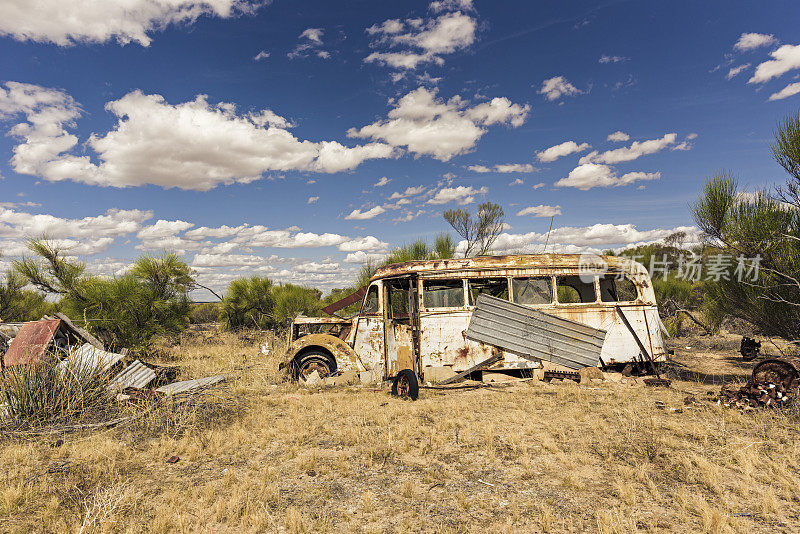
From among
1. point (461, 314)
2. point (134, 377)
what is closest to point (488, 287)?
point (461, 314)

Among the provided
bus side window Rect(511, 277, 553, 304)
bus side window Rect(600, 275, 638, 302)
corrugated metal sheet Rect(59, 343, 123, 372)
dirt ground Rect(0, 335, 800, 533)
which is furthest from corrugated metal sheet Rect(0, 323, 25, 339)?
bus side window Rect(600, 275, 638, 302)

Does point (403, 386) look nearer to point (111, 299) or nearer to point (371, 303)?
point (371, 303)

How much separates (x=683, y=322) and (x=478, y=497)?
61.0 feet

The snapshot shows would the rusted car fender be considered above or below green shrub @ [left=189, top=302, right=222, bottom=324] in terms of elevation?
above

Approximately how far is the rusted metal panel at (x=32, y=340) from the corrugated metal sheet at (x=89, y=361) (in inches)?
31.2

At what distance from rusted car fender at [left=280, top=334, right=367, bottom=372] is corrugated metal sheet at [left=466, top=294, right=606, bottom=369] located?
2464 millimetres

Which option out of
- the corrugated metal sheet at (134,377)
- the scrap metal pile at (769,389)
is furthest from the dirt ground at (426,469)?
the corrugated metal sheet at (134,377)

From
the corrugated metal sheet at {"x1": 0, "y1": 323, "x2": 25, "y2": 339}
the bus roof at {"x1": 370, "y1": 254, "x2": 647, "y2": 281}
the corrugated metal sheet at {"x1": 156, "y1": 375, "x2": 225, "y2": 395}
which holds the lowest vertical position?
the corrugated metal sheet at {"x1": 156, "y1": 375, "x2": 225, "y2": 395}

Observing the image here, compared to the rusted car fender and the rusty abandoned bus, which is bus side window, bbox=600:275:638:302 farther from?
the rusted car fender

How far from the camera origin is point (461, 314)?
8062 millimetres

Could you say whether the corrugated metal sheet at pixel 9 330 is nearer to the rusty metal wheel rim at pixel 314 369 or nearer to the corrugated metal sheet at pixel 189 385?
the corrugated metal sheet at pixel 189 385

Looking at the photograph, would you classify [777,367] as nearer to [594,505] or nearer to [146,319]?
[594,505]

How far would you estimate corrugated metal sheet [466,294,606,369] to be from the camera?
795cm

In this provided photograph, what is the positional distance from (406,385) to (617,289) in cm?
519
